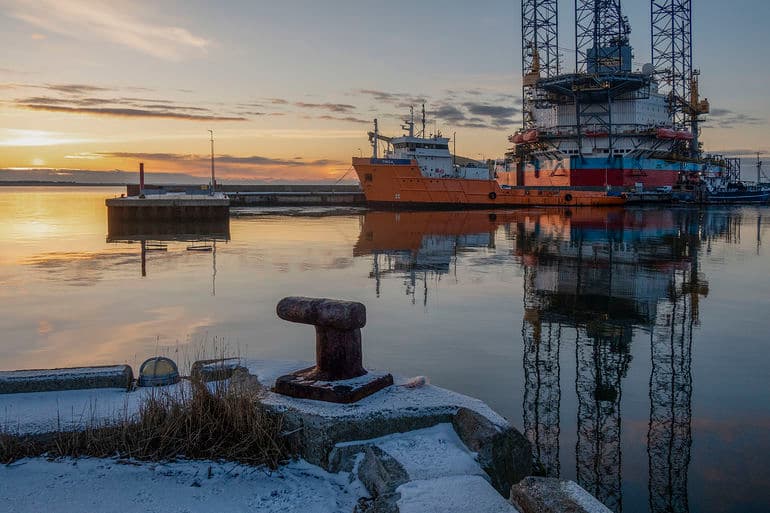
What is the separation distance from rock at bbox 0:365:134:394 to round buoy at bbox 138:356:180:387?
131 mm

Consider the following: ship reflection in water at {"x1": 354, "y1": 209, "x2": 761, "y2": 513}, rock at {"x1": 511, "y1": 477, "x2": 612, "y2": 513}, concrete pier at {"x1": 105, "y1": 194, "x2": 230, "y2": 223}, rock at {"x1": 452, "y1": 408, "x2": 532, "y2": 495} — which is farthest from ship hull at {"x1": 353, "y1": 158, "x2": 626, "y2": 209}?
rock at {"x1": 511, "y1": 477, "x2": 612, "y2": 513}

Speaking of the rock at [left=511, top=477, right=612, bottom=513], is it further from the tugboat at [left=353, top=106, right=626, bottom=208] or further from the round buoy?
the tugboat at [left=353, top=106, right=626, bottom=208]

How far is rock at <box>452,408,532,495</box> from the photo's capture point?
439 cm

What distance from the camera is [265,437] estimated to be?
14.8 ft

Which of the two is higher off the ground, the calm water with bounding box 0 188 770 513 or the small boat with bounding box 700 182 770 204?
the small boat with bounding box 700 182 770 204

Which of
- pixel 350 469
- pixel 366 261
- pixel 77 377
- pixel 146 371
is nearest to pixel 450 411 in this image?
pixel 350 469

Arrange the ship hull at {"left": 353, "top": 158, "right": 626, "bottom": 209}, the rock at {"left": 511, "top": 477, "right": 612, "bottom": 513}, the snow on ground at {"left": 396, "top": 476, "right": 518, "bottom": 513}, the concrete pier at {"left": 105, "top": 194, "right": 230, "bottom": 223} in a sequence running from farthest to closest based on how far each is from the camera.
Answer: the ship hull at {"left": 353, "top": 158, "right": 626, "bottom": 209} < the concrete pier at {"left": 105, "top": 194, "right": 230, "bottom": 223} < the snow on ground at {"left": 396, "top": 476, "right": 518, "bottom": 513} < the rock at {"left": 511, "top": 477, "right": 612, "bottom": 513}

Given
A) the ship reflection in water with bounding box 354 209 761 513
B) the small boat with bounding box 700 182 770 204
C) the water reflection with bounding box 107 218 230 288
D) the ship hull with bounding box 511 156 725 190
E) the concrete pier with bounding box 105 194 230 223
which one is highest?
the ship hull with bounding box 511 156 725 190

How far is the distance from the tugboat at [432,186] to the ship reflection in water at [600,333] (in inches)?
1212

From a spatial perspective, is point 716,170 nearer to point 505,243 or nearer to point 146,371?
point 505,243

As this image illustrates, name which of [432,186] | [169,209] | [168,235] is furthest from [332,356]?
[432,186]

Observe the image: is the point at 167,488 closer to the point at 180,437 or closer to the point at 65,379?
the point at 180,437

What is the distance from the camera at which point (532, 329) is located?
931 cm

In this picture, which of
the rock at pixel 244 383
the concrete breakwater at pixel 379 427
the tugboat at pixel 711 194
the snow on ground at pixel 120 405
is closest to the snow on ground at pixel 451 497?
the concrete breakwater at pixel 379 427
